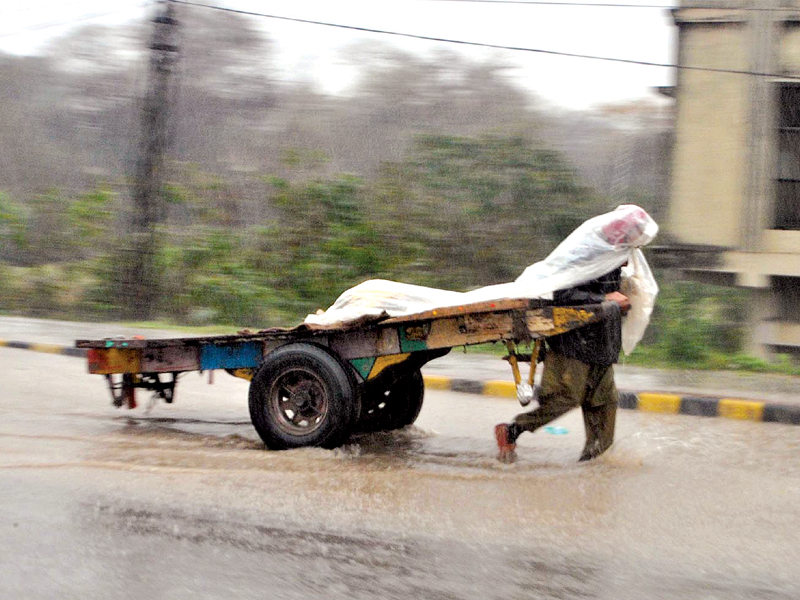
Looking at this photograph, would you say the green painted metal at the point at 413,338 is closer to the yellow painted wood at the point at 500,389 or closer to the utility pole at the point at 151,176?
the yellow painted wood at the point at 500,389

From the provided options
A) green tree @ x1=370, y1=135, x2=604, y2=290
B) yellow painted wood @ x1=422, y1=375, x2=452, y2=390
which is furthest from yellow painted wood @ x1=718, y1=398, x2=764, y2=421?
green tree @ x1=370, y1=135, x2=604, y2=290

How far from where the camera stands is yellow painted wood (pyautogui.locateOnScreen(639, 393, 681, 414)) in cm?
941

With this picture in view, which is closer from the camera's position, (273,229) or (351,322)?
(351,322)

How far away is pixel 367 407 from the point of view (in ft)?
24.1

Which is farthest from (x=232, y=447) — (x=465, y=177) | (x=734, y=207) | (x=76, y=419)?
(x=465, y=177)

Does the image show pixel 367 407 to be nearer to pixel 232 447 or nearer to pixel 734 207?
pixel 232 447

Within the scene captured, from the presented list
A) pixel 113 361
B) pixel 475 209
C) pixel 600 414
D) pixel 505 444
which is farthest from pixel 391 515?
pixel 475 209

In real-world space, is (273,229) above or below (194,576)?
above

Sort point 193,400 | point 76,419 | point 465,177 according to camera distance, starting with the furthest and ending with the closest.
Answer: point 465,177 → point 193,400 → point 76,419

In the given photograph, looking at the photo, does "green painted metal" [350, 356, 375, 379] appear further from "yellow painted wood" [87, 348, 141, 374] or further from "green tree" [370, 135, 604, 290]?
"green tree" [370, 135, 604, 290]

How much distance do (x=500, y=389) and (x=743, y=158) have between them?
559 centimetres

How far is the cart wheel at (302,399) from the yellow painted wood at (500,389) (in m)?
3.93

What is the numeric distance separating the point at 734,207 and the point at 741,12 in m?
2.64

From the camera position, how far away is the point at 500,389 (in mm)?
10273
